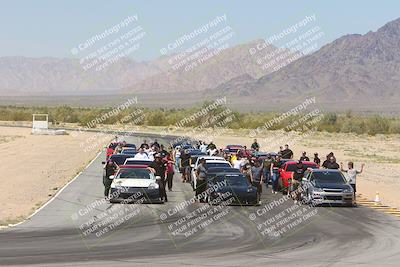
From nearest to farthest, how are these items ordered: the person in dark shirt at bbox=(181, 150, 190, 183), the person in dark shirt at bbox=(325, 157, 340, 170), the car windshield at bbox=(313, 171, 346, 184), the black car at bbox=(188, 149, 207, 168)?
1. the car windshield at bbox=(313, 171, 346, 184)
2. the person in dark shirt at bbox=(325, 157, 340, 170)
3. the black car at bbox=(188, 149, 207, 168)
4. the person in dark shirt at bbox=(181, 150, 190, 183)

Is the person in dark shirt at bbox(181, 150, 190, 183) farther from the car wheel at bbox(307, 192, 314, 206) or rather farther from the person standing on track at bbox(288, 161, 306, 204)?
the car wheel at bbox(307, 192, 314, 206)

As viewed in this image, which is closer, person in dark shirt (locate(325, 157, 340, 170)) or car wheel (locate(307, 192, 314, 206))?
car wheel (locate(307, 192, 314, 206))

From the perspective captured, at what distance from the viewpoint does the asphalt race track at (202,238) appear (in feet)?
50.2

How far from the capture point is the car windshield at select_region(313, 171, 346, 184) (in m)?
26.7

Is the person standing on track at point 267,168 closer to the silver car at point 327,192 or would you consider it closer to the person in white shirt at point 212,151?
the person in white shirt at point 212,151

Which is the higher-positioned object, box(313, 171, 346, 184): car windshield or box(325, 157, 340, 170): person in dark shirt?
box(325, 157, 340, 170): person in dark shirt

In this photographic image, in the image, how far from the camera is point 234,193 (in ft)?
85.1

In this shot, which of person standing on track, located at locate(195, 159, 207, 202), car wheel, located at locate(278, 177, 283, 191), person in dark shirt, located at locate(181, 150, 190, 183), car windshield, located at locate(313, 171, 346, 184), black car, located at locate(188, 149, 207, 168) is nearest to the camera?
car windshield, located at locate(313, 171, 346, 184)

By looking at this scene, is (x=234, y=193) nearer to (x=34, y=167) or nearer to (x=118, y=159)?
(x=118, y=159)

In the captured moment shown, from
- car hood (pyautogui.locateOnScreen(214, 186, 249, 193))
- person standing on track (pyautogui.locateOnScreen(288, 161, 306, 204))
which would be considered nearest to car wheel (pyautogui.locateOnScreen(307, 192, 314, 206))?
person standing on track (pyautogui.locateOnScreen(288, 161, 306, 204))

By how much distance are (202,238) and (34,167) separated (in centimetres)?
2850

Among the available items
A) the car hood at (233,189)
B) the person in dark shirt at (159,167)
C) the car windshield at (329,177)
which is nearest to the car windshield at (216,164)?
the person in dark shirt at (159,167)

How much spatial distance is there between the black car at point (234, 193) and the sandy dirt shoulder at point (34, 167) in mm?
5456

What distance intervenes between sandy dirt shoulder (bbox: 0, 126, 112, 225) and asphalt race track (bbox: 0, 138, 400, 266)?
1263 mm
